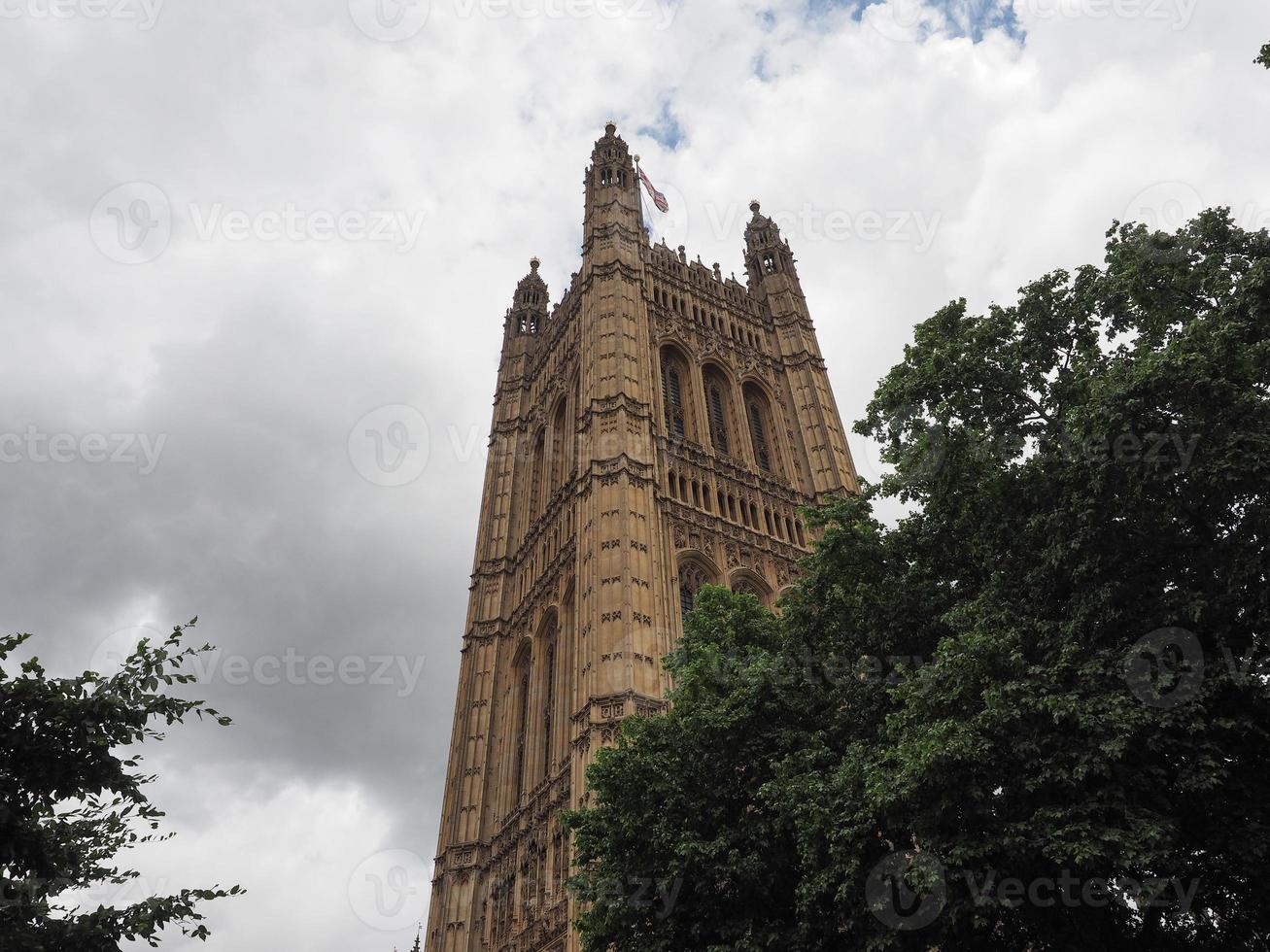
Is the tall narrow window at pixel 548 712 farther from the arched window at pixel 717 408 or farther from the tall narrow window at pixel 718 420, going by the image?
the tall narrow window at pixel 718 420

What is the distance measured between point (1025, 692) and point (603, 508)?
2047cm

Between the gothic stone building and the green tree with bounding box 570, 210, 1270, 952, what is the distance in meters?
10.4

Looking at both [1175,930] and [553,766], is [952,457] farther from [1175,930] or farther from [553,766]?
[553,766]

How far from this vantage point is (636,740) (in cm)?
1552

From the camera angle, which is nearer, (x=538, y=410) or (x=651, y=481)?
(x=651, y=481)

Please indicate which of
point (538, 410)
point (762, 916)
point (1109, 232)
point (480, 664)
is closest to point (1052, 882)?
point (762, 916)

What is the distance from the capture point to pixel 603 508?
99.1 ft

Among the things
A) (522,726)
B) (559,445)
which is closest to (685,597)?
(522,726)

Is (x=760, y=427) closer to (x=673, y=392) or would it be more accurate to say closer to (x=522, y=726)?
(x=673, y=392)

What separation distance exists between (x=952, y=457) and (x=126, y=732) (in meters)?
11.4

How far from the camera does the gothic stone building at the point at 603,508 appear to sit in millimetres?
26734

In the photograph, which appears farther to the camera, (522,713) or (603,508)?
(522,713)

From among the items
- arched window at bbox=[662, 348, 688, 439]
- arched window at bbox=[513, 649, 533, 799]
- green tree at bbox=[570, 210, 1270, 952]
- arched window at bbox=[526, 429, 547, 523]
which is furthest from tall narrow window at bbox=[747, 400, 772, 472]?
green tree at bbox=[570, 210, 1270, 952]

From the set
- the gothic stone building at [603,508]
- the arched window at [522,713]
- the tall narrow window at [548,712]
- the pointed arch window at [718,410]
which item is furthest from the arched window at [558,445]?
the tall narrow window at [548,712]
